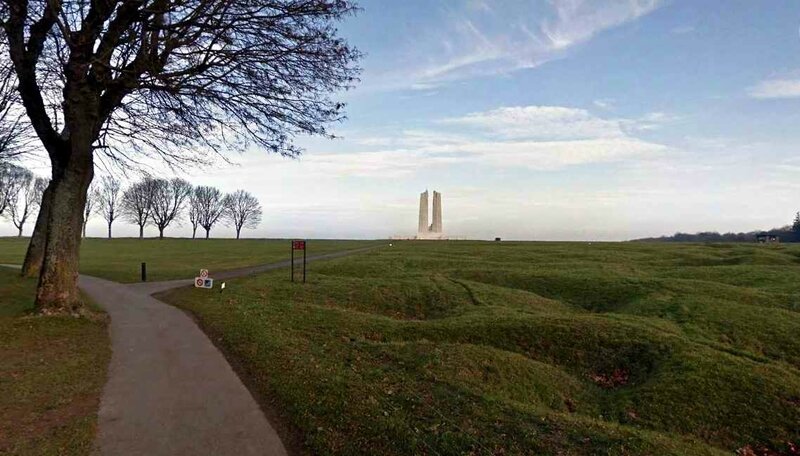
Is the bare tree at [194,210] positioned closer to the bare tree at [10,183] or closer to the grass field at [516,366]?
the bare tree at [10,183]

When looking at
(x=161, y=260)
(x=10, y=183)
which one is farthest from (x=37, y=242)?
(x=10, y=183)

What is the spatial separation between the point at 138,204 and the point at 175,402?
10136 centimetres

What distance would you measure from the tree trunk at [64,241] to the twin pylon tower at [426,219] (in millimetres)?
81078

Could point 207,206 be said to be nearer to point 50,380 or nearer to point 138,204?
point 138,204

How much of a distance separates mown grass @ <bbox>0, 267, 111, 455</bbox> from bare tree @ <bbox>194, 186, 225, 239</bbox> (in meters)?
99.8

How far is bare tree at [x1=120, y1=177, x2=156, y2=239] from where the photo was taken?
309 feet

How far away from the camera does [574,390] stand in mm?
10602

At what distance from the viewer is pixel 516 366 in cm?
1083

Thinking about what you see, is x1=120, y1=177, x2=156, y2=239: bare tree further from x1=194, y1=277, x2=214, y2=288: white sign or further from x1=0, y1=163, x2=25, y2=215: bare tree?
x1=194, y1=277, x2=214, y2=288: white sign

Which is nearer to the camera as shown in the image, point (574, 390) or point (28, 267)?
point (574, 390)

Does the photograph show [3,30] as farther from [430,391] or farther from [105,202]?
[105,202]

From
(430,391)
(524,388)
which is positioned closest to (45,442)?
(430,391)

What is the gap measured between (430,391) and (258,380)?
2990mm

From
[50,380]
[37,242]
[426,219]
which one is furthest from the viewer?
[426,219]
